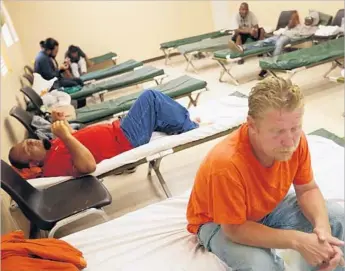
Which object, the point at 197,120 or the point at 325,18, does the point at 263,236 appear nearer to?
the point at 197,120

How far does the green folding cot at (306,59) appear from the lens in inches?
156

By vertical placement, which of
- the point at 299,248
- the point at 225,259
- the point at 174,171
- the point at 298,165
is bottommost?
the point at 174,171

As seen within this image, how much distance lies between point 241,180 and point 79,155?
1.34 m

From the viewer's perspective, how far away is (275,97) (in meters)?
1.14

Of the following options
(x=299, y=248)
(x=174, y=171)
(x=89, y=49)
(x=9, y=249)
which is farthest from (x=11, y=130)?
(x=89, y=49)

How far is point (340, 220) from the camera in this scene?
141cm

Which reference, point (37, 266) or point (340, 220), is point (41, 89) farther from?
point (340, 220)

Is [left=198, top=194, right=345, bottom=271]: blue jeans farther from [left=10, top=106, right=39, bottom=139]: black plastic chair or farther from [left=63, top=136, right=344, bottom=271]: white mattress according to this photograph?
[left=10, top=106, right=39, bottom=139]: black plastic chair

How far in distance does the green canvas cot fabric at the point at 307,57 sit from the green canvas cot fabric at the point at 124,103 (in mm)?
878

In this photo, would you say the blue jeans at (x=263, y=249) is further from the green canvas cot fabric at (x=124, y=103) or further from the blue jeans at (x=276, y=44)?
the blue jeans at (x=276, y=44)

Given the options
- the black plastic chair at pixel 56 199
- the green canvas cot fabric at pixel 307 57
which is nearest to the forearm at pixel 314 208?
the black plastic chair at pixel 56 199

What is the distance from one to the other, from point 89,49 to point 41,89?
367cm

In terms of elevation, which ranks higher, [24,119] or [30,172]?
[24,119]

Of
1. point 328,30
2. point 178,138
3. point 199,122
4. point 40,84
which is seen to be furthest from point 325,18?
point 40,84
